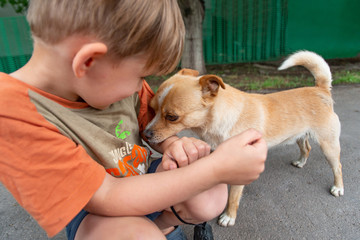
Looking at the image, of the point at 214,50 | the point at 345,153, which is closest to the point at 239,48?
the point at 214,50

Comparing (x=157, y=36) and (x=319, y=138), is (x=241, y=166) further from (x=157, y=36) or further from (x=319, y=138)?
(x=319, y=138)

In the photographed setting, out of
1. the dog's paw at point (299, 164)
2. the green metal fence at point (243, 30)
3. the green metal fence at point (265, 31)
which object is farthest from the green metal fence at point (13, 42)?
the dog's paw at point (299, 164)

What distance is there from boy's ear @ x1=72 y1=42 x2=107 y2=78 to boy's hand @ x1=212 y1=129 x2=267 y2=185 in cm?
56

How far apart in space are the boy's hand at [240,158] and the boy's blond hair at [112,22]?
461 mm

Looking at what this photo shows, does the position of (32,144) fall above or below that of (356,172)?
above

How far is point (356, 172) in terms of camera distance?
2.32 m

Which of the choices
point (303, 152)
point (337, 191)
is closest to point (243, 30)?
point (303, 152)

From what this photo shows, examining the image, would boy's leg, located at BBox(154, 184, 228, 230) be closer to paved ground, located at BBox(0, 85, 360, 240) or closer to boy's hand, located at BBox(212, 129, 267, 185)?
boy's hand, located at BBox(212, 129, 267, 185)

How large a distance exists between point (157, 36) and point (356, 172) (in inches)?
95.5

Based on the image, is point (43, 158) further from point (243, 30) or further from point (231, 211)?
point (243, 30)

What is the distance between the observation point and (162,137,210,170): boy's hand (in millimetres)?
1039

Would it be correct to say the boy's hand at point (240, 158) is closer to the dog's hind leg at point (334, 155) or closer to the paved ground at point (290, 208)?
the paved ground at point (290, 208)

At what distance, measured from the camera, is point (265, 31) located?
781cm

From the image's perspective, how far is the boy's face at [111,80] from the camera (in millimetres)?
878
